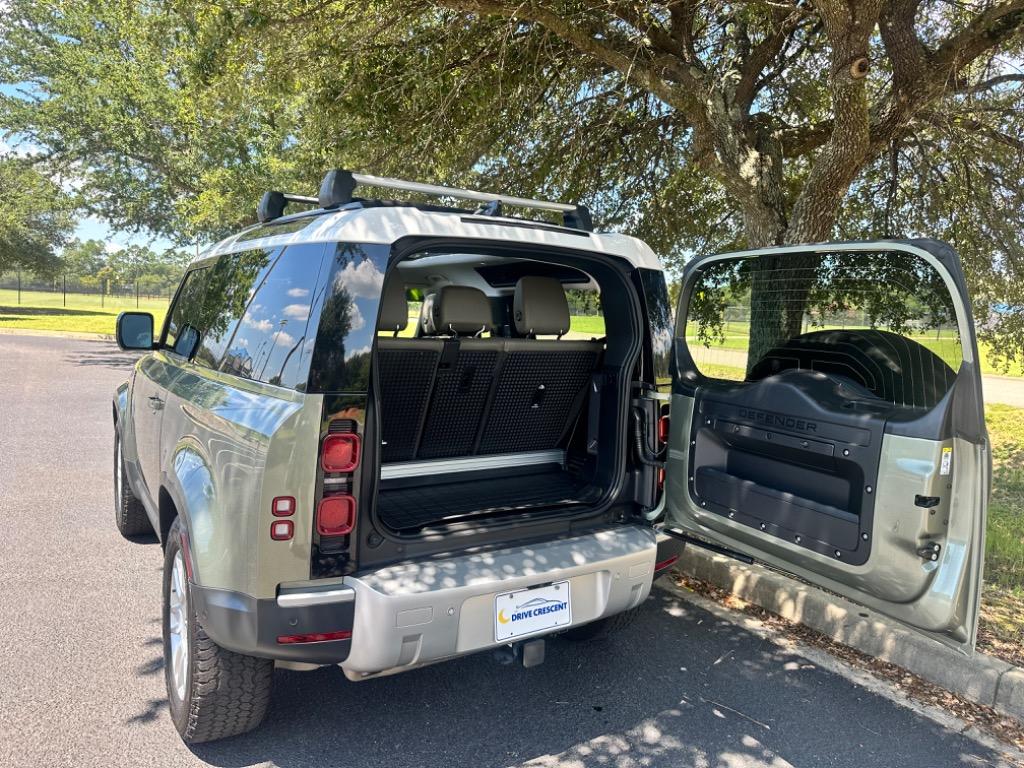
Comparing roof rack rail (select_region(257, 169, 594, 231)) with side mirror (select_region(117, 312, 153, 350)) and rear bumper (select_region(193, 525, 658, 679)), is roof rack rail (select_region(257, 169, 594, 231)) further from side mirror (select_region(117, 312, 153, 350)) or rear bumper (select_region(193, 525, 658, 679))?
rear bumper (select_region(193, 525, 658, 679))

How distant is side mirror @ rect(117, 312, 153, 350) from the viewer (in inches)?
158

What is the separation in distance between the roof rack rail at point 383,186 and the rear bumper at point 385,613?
1.47 metres

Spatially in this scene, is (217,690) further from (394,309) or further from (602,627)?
(602,627)

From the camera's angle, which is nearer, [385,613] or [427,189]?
[385,613]

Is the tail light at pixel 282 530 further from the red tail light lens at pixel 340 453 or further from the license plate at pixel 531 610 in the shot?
the license plate at pixel 531 610

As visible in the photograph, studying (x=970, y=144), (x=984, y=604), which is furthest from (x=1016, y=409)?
(x=984, y=604)

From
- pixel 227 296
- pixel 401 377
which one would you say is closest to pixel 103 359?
pixel 227 296

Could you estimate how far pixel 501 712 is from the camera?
9.73 ft

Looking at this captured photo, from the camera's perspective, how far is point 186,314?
397cm

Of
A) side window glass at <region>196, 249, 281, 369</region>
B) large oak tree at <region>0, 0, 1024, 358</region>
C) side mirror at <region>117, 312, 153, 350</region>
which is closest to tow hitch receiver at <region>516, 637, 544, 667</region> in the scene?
side window glass at <region>196, 249, 281, 369</region>

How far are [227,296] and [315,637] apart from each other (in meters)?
1.68

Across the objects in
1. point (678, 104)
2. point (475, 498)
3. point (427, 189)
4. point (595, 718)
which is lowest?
point (595, 718)

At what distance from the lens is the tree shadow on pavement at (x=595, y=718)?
269 centimetres

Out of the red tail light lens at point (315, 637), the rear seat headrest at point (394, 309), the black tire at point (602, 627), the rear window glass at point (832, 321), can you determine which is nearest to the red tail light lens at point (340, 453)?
the red tail light lens at point (315, 637)
